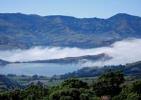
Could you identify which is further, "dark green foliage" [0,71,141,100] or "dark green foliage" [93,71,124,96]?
"dark green foliage" [93,71,124,96]

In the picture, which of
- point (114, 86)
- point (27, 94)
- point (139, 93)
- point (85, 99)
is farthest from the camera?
point (114, 86)

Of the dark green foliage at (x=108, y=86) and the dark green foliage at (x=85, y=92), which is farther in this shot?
the dark green foliage at (x=108, y=86)

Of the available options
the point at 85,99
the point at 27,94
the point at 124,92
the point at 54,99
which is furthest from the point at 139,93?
the point at 27,94

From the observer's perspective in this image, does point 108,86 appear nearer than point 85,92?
No

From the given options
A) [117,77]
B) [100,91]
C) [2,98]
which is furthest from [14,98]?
[117,77]

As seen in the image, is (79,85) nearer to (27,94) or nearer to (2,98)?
(27,94)

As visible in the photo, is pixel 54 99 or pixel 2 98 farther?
pixel 2 98

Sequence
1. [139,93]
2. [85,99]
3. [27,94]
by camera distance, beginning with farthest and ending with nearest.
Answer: [27,94], [139,93], [85,99]

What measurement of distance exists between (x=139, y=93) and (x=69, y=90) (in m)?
18.5

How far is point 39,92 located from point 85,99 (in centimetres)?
2075

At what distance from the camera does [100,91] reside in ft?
397

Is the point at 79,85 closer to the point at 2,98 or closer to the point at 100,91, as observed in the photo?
the point at 100,91

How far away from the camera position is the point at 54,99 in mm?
98750

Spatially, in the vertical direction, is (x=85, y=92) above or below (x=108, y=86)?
below
